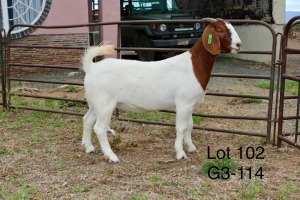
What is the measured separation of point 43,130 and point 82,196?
2.14 m

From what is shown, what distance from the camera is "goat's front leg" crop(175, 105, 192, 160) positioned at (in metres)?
3.88

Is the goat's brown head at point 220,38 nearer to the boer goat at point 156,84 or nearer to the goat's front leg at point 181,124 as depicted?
the boer goat at point 156,84

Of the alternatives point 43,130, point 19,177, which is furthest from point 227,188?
point 43,130

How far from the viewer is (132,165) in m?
3.93

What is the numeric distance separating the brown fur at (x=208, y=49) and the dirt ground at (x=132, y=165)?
817mm

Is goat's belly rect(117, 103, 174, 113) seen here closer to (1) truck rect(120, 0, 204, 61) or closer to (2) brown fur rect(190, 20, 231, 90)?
(2) brown fur rect(190, 20, 231, 90)

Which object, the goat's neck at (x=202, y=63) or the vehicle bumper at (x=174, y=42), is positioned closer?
the goat's neck at (x=202, y=63)

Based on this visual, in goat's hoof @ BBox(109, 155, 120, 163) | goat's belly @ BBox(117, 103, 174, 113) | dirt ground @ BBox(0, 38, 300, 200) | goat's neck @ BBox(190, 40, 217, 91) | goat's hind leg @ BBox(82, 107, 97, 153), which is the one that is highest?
goat's neck @ BBox(190, 40, 217, 91)

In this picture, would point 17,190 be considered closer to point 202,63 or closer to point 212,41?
point 202,63

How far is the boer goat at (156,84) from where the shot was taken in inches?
152

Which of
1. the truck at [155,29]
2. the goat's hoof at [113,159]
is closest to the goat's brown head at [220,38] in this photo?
the goat's hoof at [113,159]

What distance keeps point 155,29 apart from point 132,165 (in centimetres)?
711

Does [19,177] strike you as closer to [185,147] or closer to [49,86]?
[185,147]

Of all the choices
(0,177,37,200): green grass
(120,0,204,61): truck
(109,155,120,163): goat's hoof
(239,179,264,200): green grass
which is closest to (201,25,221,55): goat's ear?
(239,179,264,200): green grass
